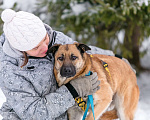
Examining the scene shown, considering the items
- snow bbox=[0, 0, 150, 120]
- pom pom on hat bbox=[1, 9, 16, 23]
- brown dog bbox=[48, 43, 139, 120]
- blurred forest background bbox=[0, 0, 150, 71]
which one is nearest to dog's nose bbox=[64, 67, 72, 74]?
brown dog bbox=[48, 43, 139, 120]

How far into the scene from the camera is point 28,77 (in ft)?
7.43

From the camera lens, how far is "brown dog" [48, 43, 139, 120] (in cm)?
250

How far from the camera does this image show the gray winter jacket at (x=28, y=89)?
2188 mm

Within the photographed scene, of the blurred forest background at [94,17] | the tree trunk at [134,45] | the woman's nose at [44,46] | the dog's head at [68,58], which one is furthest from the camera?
the tree trunk at [134,45]

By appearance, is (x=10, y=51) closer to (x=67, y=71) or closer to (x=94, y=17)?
(x=67, y=71)

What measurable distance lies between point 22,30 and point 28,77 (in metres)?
0.53

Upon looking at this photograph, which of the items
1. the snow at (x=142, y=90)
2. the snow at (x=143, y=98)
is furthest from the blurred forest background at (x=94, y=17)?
the snow at (x=143, y=98)

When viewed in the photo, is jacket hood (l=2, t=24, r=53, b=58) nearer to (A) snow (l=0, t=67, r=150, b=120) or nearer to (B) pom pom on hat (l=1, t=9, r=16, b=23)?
(B) pom pom on hat (l=1, t=9, r=16, b=23)

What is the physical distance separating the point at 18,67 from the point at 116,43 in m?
4.10

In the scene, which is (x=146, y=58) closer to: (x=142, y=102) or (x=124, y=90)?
(x=142, y=102)

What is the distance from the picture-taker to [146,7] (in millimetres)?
4324

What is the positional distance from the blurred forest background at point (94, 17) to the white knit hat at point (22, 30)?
2.26m

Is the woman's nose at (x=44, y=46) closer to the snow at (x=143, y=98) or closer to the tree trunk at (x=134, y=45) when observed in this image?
the snow at (x=143, y=98)

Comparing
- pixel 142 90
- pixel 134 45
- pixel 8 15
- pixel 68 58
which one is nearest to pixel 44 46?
pixel 68 58
